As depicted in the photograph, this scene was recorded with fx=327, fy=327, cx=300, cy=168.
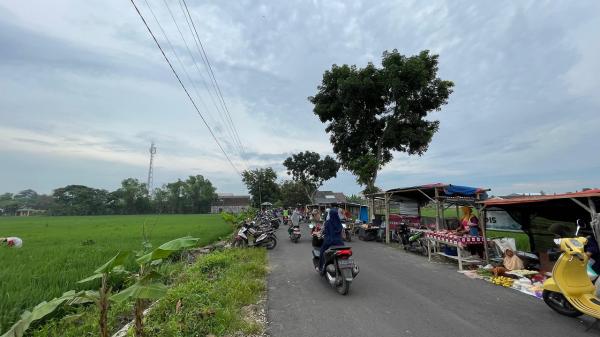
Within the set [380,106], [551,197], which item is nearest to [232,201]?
[380,106]

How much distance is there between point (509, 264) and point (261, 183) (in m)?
52.1

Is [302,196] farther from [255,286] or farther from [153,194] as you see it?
[255,286]

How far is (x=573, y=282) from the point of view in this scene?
4410mm

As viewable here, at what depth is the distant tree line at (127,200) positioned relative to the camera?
245ft

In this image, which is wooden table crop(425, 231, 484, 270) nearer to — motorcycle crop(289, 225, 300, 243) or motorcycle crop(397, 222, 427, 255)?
motorcycle crop(397, 222, 427, 255)

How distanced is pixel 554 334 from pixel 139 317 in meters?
4.70

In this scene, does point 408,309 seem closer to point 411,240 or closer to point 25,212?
point 411,240

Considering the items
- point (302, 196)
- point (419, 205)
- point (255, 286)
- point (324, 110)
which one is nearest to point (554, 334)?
point (255, 286)

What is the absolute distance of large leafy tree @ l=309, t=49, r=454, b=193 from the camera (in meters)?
15.8

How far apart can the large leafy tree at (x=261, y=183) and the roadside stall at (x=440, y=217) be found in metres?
42.9

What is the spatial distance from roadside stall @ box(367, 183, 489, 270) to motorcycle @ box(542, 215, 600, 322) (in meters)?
3.62

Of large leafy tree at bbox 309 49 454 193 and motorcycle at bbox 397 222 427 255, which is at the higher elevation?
large leafy tree at bbox 309 49 454 193

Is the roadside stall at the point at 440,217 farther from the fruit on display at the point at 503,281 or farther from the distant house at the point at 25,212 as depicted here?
the distant house at the point at 25,212

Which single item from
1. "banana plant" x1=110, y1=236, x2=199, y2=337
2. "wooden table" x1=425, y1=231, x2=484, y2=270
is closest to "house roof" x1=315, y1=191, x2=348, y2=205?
"wooden table" x1=425, y1=231, x2=484, y2=270
